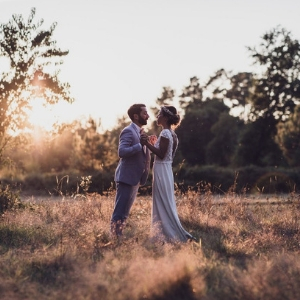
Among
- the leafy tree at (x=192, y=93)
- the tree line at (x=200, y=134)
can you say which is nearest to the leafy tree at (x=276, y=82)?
the tree line at (x=200, y=134)

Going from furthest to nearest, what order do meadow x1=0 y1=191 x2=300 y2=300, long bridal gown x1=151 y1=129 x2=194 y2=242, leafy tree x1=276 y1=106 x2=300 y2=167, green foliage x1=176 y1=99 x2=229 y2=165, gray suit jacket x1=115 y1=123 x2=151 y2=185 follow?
green foliage x1=176 y1=99 x2=229 y2=165 → leafy tree x1=276 y1=106 x2=300 y2=167 → long bridal gown x1=151 y1=129 x2=194 y2=242 → gray suit jacket x1=115 y1=123 x2=151 y2=185 → meadow x1=0 y1=191 x2=300 y2=300

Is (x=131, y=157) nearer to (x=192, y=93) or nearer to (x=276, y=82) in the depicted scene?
(x=276, y=82)

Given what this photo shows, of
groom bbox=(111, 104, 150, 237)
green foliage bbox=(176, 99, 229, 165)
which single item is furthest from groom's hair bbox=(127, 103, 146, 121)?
green foliage bbox=(176, 99, 229, 165)

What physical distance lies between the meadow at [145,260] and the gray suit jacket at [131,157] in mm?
936

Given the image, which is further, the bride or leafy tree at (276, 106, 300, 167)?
leafy tree at (276, 106, 300, 167)

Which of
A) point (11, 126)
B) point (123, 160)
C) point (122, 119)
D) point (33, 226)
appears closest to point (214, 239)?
Result: point (123, 160)

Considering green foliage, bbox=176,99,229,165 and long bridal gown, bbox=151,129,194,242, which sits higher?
green foliage, bbox=176,99,229,165

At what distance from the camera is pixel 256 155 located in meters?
43.8

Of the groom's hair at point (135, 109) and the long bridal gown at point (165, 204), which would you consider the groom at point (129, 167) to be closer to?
the groom's hair at point (135, 109)

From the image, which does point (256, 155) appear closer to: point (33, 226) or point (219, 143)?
point (219, 143)

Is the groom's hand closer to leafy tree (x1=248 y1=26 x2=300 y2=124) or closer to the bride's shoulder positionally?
A: the bride's shoulder

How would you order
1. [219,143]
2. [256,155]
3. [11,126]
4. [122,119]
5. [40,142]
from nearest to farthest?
[11,126] → [40,142] → [256,155] → [219,143] → [122,119]

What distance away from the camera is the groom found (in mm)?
8727

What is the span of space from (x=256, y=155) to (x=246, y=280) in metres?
38.5
